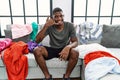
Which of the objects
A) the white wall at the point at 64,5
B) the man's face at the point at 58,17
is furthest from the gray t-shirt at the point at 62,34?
→ the white wall at the point at 64,5

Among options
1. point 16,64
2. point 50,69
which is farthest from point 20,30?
point 50,69

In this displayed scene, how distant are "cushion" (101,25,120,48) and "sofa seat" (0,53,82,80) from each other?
2.25ft

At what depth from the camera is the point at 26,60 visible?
2.52m

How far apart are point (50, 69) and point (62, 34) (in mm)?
530

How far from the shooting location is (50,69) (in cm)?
262

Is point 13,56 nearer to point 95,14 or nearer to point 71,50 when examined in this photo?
point 71,50

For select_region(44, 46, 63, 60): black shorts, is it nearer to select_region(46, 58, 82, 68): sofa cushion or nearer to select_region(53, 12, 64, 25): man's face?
select_region(46, 58, 82, 68): sofa cushion

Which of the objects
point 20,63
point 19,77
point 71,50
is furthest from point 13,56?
point 71,50

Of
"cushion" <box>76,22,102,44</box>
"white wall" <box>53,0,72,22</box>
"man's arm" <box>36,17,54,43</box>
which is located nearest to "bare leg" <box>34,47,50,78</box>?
"man's arm" <box>36,17,54,43</box>

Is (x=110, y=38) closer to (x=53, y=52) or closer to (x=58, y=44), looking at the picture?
(x=58, y=44)

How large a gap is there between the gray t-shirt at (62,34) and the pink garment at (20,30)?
0.56 m

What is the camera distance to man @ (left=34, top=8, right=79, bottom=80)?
2.40 metres

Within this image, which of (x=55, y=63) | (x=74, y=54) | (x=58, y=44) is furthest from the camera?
(x=58, y=44)

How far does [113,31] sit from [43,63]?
1.31 meters
